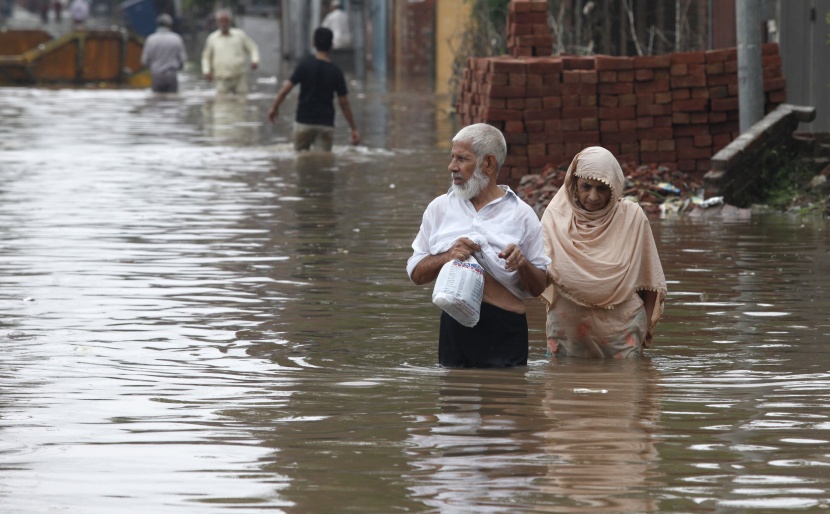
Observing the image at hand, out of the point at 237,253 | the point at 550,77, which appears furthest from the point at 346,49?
the point at 237,253

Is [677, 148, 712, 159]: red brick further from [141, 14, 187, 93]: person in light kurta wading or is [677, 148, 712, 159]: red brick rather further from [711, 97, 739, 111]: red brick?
[141, 14, 187, 93]: person in light kurta wading

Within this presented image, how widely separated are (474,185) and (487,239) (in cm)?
21

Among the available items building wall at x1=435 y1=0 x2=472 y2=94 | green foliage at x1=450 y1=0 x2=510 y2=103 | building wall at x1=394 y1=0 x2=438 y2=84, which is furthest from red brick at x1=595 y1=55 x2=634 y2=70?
building wall at x1=394 y1=0 x2=438 y2=84

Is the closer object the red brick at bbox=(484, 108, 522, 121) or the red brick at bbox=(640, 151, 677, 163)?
the red brick at bbox=(484, 108, 522, 121)

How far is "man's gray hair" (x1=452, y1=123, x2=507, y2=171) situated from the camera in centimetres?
629

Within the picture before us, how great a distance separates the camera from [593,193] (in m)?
6.61

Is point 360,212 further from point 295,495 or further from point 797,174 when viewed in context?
point 295,495

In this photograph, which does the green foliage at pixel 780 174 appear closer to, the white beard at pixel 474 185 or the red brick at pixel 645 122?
the red brick at pixel 645 122

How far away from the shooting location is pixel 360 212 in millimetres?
13094

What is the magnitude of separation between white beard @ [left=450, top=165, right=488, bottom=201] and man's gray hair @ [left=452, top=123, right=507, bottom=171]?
50mm

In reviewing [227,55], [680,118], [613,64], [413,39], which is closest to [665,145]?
[680,118]

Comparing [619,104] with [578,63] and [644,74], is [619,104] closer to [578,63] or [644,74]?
[644,74]

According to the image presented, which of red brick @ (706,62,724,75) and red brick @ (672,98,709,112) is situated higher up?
red brick @ (706,62,724,75)

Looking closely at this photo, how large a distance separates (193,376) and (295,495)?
205 centimetres
